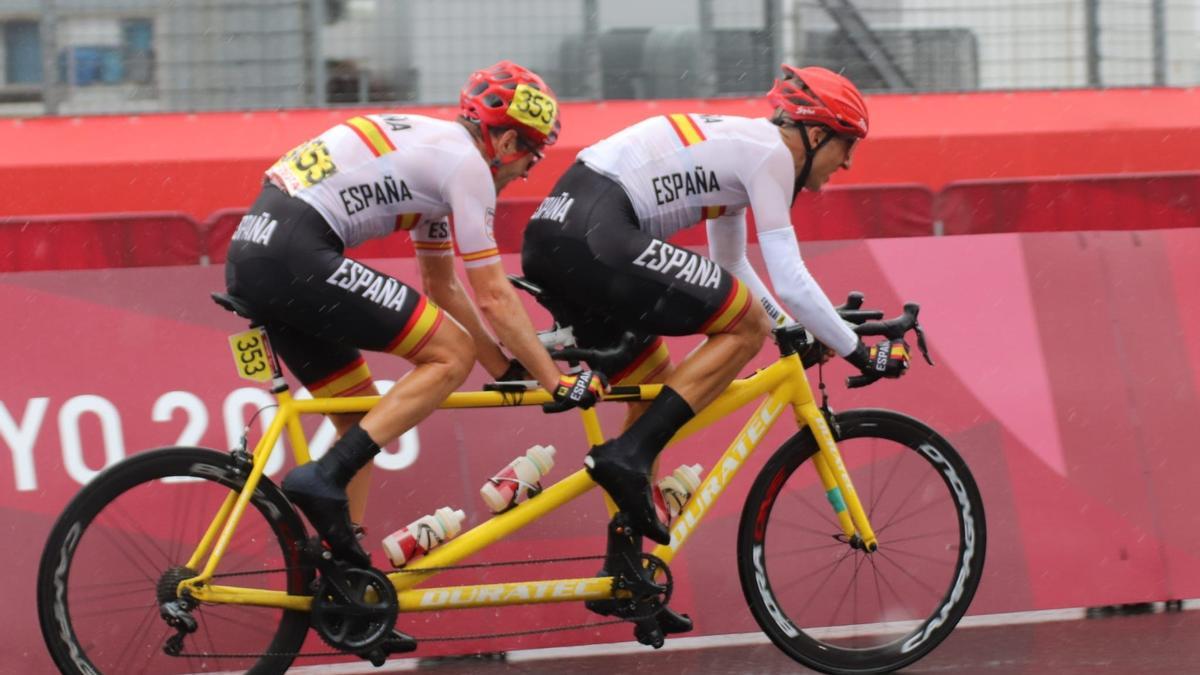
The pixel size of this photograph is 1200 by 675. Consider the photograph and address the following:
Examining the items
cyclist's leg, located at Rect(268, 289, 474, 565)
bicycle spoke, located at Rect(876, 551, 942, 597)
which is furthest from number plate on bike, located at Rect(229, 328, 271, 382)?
bicycle spoke, located at Rect(876, 551, 942, 597)

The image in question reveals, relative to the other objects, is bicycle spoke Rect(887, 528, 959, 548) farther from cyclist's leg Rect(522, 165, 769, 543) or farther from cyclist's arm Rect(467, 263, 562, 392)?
cyclist's arm Rect(467, 263, 562, 392)

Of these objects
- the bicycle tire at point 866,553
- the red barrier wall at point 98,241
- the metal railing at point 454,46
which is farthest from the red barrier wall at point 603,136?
the bicycle tire at point 866,553

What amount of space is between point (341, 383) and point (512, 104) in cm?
110

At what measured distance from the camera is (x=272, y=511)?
17.7 feet

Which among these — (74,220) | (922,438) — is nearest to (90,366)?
(74,220)

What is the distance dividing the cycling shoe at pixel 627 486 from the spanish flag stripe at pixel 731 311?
51 cm

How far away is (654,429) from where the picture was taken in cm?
556

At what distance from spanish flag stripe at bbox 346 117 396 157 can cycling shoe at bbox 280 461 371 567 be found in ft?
3.28

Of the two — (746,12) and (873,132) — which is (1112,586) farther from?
(746,12)

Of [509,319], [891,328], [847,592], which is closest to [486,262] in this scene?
[509,319]

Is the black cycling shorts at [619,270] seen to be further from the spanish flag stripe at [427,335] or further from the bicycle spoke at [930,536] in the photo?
the bicycle spoke at [930,536]

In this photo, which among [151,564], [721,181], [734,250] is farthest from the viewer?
[734,250]

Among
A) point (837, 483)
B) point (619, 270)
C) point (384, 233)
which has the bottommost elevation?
point (837, 483)

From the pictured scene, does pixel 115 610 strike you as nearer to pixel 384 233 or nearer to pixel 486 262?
pixel 384 233
